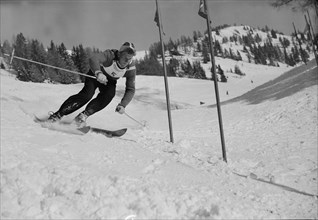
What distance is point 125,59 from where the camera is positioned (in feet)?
24.8

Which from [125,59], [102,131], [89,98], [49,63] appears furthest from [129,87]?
[49,63]

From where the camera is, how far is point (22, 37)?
9300 cm

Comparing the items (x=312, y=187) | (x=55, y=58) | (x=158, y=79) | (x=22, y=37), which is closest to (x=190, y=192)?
(x=312, y=187)

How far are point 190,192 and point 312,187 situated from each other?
2.70m

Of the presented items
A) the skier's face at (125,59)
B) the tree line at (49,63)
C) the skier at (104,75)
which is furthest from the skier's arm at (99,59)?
the tree line at (49,63)

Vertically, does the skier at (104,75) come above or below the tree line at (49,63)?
below

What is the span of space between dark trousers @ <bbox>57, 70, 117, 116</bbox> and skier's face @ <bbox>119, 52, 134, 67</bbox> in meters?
0.54

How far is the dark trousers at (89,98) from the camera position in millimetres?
7691

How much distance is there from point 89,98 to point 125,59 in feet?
4.56

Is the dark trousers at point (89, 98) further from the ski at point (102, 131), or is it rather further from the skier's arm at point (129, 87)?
the ski at point (102, 131)

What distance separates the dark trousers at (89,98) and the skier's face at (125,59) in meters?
0.54

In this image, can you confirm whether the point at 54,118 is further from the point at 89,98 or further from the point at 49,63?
the point at 49,63

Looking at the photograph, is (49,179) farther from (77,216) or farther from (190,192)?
(190,192)

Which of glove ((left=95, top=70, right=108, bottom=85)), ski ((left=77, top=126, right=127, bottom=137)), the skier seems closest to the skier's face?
the skier
